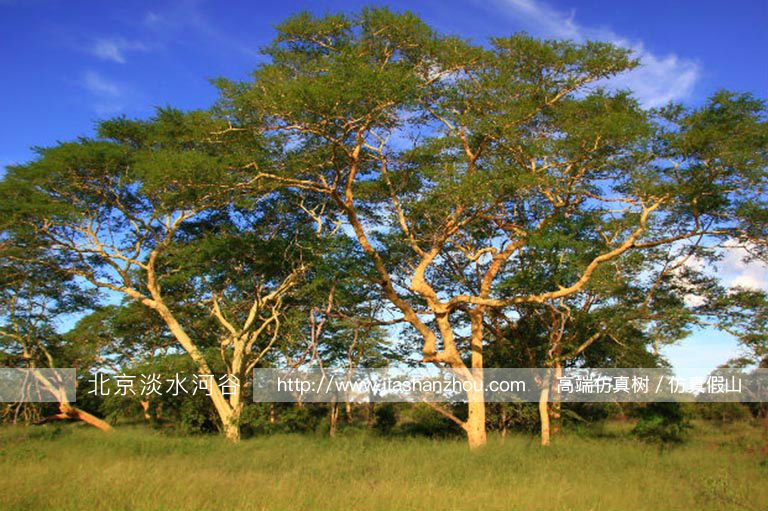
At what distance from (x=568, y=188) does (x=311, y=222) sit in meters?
6.99

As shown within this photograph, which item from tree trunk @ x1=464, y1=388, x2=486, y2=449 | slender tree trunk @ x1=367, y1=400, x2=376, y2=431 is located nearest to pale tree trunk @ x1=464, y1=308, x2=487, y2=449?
tree trunk @ x1=464, y1=388, x2=486, y2=449

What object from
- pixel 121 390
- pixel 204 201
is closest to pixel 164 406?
pixel 121 390

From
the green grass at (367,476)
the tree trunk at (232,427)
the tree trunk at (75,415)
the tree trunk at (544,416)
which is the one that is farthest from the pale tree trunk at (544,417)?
the tree trunk at (75,415)

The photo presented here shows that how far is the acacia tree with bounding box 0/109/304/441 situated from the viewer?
11.7 m

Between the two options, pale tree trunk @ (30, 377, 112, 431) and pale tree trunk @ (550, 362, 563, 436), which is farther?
pale tree trunk @ (30, 377, 112, 431)

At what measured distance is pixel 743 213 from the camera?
11344 mm

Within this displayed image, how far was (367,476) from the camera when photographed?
818 centimetres

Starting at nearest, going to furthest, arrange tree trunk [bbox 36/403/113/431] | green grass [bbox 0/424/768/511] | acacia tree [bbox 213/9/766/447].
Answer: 1. green grass [bbox 0/424/768/511]
2. acacia tree [bbox 213/9/766/447]
3. tree trunk [bbox 36/403/113/431]

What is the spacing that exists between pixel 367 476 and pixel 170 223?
923 cm

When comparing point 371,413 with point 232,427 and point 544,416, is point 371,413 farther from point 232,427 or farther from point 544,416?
point 544,416

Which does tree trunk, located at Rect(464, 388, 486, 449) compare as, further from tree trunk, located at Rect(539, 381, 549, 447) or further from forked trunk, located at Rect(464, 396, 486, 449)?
tree trunk, located at Rect(539, 381, 549, 447)

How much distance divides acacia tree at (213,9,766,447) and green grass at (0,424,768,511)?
115 inches

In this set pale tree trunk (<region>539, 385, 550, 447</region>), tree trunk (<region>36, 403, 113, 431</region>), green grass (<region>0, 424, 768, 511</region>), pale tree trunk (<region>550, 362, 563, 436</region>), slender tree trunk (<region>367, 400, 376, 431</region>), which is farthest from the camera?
slender tree trunk (<region>367, 400, 376, 431</region>)

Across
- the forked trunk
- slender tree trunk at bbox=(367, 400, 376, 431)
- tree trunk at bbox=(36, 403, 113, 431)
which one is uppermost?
the forked trunk
